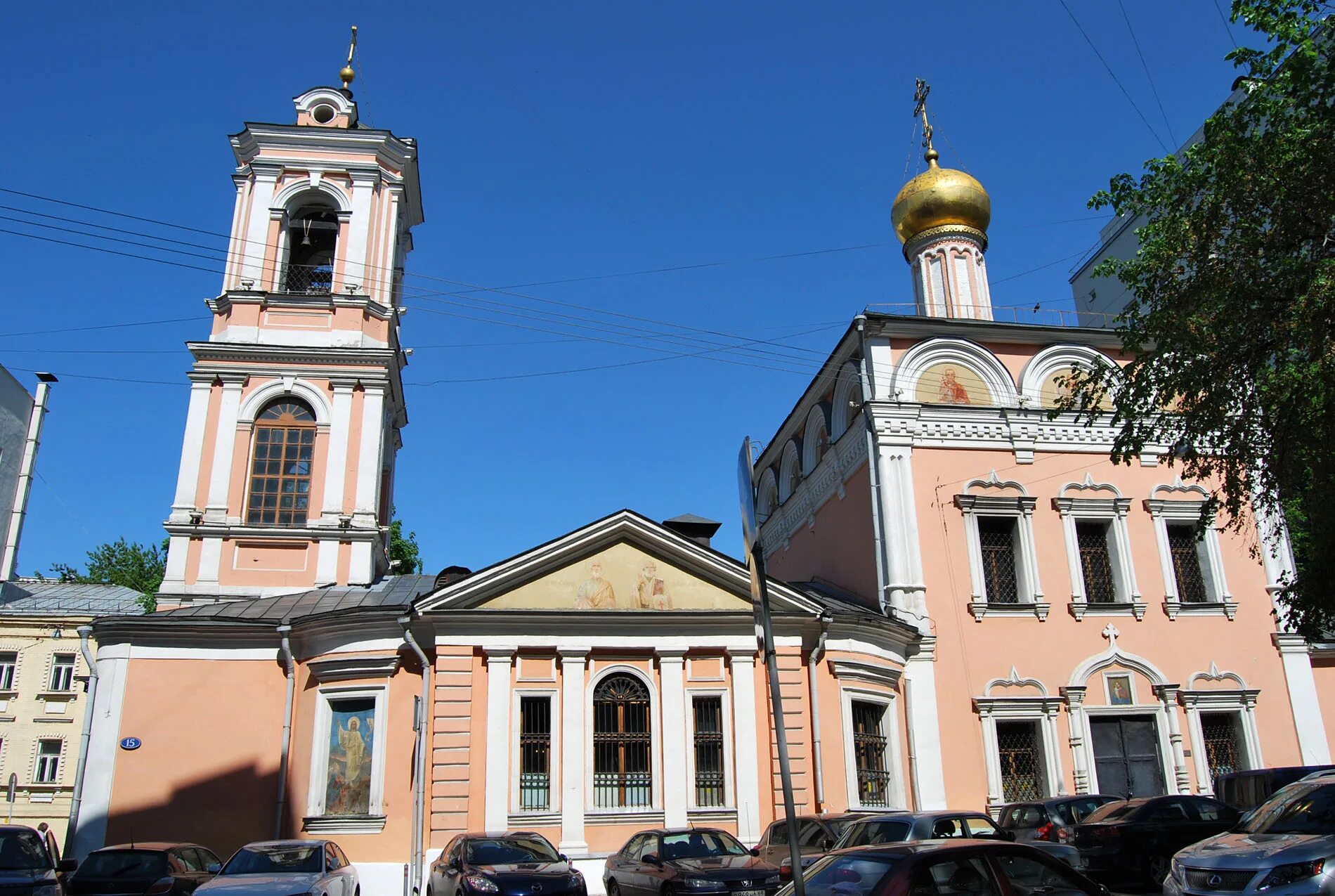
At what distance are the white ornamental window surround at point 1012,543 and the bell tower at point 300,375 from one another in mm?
12326

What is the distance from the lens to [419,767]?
52.9 ft

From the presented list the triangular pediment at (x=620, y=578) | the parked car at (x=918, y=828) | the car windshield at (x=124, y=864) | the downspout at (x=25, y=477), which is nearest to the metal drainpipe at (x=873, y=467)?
the triangular pediment at (x=620, y=578)

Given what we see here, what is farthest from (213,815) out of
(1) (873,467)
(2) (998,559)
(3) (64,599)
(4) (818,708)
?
(3) (64,599)

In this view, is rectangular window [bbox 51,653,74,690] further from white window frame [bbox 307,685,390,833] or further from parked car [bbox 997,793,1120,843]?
parked car [bbox 997,793,1120,843]

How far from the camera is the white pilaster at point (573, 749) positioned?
54.0 ft

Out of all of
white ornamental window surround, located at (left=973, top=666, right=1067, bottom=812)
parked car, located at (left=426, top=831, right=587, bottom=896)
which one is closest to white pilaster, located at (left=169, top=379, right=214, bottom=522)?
parked car, located at (left=426, top=831, right=587, bottom=896)

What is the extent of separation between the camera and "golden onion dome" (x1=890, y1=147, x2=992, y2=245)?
26.6 m

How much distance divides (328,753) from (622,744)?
16.7ft

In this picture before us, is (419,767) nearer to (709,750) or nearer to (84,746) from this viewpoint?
(709,750)

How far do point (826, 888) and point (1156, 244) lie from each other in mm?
10607

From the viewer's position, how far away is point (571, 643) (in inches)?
683

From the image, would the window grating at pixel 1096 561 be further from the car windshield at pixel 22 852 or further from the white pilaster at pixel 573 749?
the car windshield at pixel 22 852

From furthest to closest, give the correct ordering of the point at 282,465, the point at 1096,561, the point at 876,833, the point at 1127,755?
1. the point at 1096,561
2. the point at 282,465
3. the point at 1127,755
4. the point at 876,833

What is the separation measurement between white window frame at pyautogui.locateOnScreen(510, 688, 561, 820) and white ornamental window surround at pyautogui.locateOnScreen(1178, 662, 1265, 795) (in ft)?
42.2
